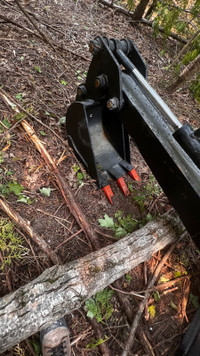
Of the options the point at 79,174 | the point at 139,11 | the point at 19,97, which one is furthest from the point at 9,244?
the point at 139,11

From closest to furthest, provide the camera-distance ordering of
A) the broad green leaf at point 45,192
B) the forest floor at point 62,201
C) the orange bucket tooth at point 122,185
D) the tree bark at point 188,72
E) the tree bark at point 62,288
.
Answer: the tree bark at point 62,288
the forest floor at point 62,201
the broad green leaf at point 45,192
the orange bucket tooth at point 122,185
the tree bark at point 188,72

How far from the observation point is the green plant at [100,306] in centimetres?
178

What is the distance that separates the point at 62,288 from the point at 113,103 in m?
1.41

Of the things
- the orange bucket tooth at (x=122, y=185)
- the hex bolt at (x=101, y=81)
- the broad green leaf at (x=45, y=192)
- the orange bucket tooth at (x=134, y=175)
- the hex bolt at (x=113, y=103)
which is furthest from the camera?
the orange bucket tooth at (x=134, y=175)

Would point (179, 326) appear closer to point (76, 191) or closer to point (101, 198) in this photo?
point (101, 198)

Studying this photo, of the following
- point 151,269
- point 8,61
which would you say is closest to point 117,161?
point 151,269

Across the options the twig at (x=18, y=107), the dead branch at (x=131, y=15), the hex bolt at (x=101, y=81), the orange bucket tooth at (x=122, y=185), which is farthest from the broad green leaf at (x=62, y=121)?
the dead branch at (x=131, y=15)

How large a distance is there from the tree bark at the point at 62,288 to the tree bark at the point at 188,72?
3.26m

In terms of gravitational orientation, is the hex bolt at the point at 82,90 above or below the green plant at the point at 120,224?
above

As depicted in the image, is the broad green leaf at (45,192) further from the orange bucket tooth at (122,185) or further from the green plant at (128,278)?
the green plant at (128,278)

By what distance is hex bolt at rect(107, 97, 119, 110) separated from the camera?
1.97 metres

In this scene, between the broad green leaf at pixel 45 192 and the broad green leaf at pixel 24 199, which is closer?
the broad green leaf at pixel 24 199

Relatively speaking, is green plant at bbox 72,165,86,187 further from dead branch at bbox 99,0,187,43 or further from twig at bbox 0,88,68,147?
dead branch at bbox 99,0,187,43

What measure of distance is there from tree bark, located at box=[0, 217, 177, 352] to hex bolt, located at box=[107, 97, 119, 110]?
42.5 inches
